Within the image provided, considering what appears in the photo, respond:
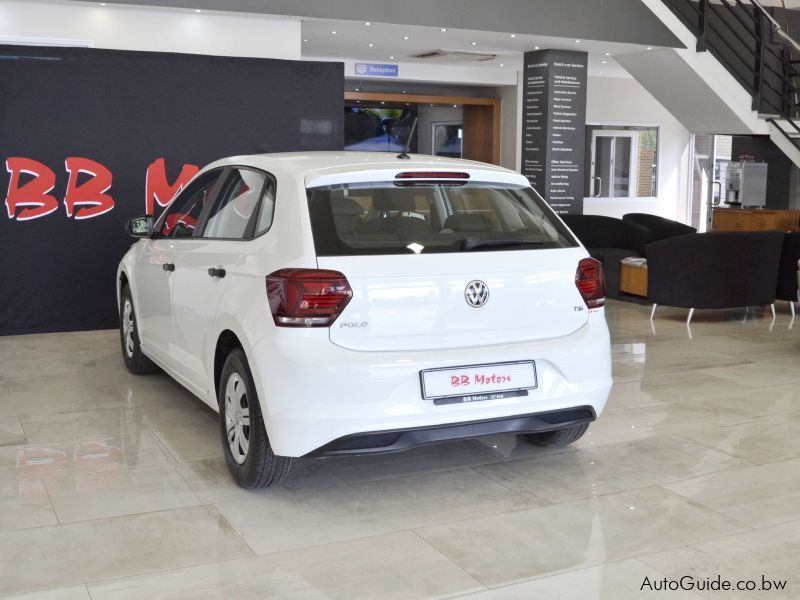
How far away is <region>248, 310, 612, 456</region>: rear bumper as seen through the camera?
333 centimetres

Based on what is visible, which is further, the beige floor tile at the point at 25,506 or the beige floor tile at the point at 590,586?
the beige floor tile at the point at 25,506

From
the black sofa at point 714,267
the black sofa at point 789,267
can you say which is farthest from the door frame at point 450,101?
the black sofa at point 714,267

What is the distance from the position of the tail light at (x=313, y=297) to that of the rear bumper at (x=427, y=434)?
1.45 feet

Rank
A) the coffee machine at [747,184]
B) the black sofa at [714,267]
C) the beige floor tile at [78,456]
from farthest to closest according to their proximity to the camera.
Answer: the coffee machine at [747,184], the black sofa at [714,267], the beige floor tile at [78,456]

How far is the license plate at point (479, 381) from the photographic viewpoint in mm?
3428

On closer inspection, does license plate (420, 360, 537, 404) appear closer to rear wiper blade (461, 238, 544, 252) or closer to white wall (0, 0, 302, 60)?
rear wiper blade (461, 238, 544, 252)

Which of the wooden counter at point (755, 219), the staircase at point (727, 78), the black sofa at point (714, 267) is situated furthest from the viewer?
the wooden counter at point (755, 219)

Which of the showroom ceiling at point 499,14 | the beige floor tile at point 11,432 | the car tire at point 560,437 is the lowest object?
the beige floor tile at point 11,432

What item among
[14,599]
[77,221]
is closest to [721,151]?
[77,221]

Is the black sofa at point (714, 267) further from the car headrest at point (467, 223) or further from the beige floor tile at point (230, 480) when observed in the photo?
the beige floor tile at point (230, 480)

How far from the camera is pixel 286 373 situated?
3.36m

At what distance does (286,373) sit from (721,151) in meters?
16.0

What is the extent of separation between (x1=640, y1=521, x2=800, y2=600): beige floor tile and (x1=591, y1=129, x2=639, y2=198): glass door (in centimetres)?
1445

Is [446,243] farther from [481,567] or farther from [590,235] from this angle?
[590,235]
